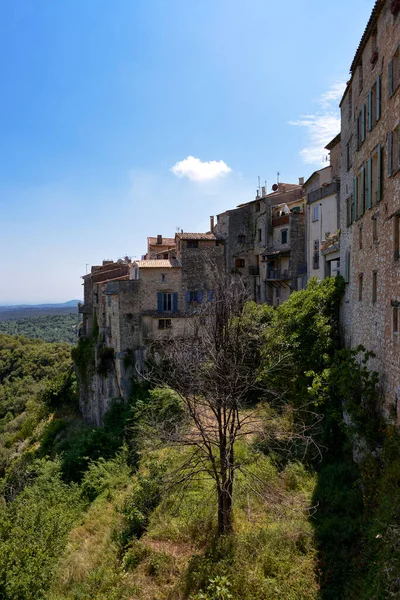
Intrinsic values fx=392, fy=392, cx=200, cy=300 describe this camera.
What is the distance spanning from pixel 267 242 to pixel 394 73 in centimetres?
2380

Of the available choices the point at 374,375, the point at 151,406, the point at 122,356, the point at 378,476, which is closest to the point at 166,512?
the point at 378,476

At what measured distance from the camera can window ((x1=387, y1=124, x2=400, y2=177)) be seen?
10797mm

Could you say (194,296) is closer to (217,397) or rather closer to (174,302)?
(174,302)

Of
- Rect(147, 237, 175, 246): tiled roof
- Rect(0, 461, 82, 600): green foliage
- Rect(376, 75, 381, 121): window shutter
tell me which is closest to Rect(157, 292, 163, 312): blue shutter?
Rect(147, 237, 175, 246): tiled roof

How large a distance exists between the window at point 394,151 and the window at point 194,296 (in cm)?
2196

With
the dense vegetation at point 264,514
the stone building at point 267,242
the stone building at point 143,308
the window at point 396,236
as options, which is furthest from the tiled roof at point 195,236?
the window at point 396,236

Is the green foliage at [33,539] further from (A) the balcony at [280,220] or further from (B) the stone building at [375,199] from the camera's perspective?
(A) the balcony at [280,220]

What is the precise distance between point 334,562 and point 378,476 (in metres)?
2.48

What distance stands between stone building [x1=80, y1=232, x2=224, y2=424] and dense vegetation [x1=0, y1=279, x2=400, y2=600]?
9.09 metres

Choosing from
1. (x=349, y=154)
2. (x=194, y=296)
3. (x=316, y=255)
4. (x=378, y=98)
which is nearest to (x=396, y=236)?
(x=378, y=98)

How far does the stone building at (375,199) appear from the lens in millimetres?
11086

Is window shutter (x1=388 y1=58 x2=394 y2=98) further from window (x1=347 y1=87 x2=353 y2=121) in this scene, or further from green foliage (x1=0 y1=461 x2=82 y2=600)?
green foliage (x1=0 y1=461 x2=82 y2=600)

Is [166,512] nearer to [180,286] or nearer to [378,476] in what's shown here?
[378,476]

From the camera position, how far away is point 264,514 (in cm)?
1274
